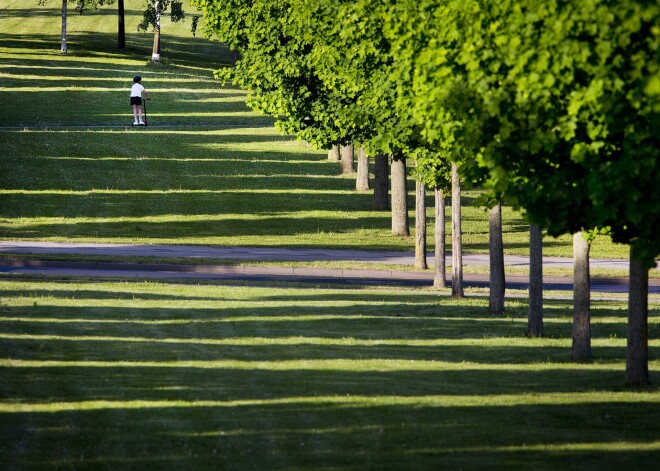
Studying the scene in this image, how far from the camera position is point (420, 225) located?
91.6 ft

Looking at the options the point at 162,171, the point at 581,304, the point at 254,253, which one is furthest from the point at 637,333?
the point at 162,171

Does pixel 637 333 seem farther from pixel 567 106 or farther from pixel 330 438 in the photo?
pixel 330 438

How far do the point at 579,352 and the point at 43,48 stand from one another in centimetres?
7110

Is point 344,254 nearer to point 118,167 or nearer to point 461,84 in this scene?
point 118,167

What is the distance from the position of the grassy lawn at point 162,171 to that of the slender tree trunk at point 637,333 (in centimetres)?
1961

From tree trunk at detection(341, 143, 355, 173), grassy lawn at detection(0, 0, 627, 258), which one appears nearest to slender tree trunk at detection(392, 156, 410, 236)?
grassy lawn at detection(0, 0, 627, 258)

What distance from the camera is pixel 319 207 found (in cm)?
4131

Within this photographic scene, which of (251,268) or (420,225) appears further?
(251,268)

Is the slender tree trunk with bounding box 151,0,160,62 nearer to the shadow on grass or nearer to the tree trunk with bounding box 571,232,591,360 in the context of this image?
the tree trunk with bounding box 571,232,591,360

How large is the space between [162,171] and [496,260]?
29070 millimetres

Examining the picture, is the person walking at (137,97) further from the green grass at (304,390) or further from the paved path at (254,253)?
the green grass at (304,390)

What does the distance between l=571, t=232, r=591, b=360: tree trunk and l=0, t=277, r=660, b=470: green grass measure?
258 millimetres

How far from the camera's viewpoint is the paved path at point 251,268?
89.6 feet

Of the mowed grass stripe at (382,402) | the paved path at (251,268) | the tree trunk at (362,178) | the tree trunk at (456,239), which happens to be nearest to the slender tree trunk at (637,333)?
the mowed grass stripe at (382,402)
